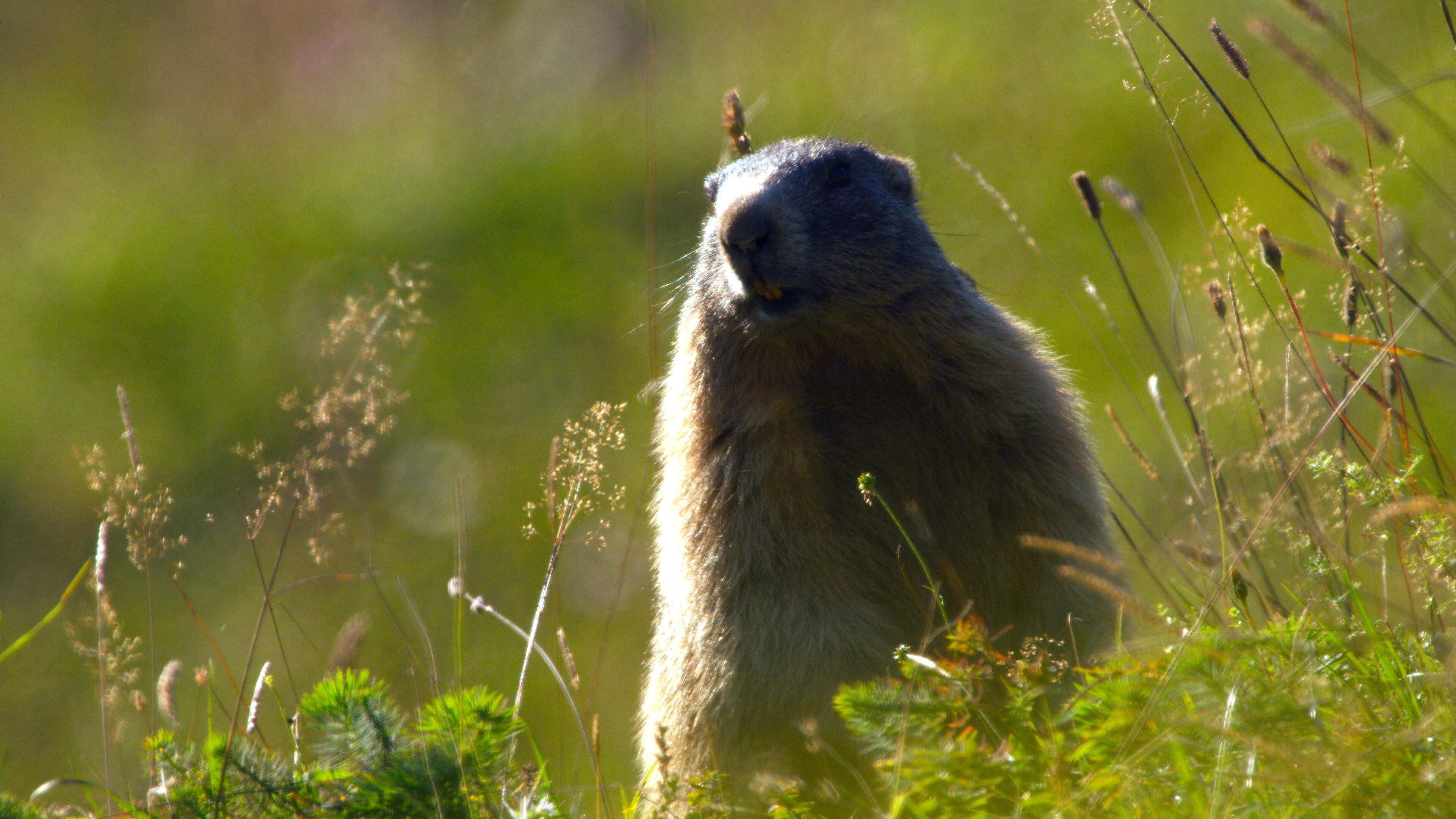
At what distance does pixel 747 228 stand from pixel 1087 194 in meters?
0.97

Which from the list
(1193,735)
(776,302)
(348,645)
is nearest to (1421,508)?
(1193,735)

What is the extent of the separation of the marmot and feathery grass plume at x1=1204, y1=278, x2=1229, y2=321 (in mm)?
575

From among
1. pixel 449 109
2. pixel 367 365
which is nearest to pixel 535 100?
pixel 449 109

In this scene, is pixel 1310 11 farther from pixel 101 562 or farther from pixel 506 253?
pixel 506 253

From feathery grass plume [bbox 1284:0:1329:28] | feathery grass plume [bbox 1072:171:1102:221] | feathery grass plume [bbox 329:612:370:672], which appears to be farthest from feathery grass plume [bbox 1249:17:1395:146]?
feathery grass plume [bbox 329:612:370:672]

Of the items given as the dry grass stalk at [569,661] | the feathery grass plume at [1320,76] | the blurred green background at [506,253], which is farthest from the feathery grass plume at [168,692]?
the blurred green background at [506,253]

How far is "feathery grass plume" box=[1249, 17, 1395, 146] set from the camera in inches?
94.8

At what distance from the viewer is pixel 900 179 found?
4.32m

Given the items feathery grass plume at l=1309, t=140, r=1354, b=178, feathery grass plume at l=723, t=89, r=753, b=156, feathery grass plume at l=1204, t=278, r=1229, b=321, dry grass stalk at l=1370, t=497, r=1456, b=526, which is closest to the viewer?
dry grass stalk at l=1370, t=497, r=1456, b=526

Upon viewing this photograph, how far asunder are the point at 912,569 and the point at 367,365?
21.3 ft

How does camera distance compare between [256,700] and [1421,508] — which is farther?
[256,700]

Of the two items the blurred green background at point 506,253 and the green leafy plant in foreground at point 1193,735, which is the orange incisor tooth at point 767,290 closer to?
the green leafy plant in foreground at point 1193,735

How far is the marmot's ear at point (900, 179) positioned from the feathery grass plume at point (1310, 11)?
1.74 meters

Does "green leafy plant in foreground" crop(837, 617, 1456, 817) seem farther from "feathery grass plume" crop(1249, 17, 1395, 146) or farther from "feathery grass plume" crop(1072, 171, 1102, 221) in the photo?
"feathery grass plume" crop(1072, 171, 1102, 221)
